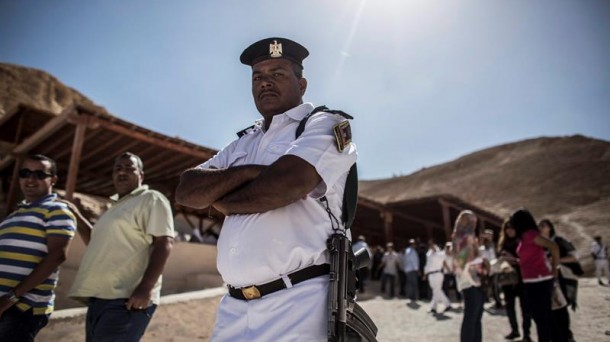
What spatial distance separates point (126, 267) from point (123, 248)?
134 mm

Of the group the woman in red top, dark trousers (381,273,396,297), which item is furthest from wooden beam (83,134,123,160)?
dark trousers (381,273,396,297)

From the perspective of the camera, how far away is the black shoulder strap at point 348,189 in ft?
5.01

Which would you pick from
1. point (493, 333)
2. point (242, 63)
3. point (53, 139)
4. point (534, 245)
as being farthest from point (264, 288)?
point (53, 139)

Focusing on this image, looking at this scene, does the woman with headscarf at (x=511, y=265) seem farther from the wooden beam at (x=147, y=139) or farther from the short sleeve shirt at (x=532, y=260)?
the wooden beam at (x=147, y=139)

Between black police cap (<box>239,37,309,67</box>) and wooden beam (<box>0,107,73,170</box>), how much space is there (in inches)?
295

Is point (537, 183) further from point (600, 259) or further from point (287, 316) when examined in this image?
point (287, 316)

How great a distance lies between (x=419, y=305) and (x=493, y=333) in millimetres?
3830

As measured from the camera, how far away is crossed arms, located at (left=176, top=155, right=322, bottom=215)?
4.42 ft

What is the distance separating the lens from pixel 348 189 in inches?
60.9

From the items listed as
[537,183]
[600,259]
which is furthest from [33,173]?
[537,183]

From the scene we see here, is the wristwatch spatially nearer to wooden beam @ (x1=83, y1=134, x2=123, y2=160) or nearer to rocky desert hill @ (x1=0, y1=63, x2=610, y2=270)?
wooden beam @ (x1=83, y1=134, x2=123, y2=160)

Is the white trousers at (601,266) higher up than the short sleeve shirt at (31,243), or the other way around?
the short sleeve shirt at (31,243)

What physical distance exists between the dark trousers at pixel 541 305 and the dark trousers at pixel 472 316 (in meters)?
0.50

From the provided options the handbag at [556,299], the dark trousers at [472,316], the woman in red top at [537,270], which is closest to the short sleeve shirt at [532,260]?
the woman in red top at [537,270]
